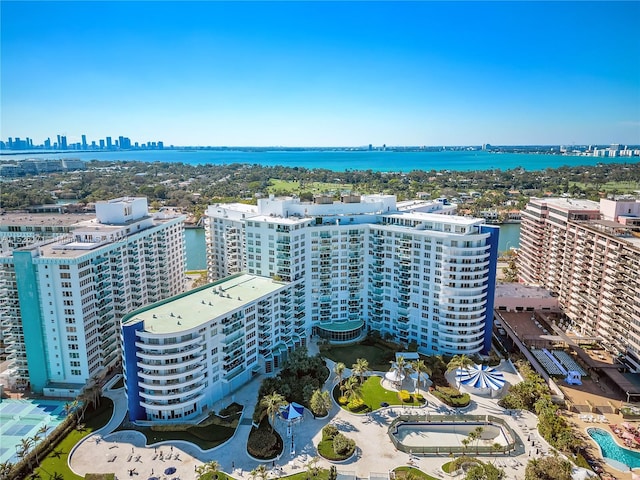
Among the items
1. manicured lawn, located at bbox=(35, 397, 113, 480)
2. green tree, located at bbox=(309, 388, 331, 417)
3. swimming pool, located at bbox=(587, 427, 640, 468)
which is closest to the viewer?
manicured lawn, located at bbox=(35, 397, 113, 480)

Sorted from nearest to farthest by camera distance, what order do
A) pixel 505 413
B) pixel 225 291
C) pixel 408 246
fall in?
pixel 505 413 → pixel 225 291 → pixel 408 246

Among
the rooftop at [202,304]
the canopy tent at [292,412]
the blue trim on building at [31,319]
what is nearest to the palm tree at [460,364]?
the canopy tent at [292,412]

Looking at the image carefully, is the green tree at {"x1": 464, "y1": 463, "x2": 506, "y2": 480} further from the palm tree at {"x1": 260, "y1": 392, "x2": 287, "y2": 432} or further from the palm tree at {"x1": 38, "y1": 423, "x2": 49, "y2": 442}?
the palm tree at {"x1": 38, "y1": 423, "x2": 49, "y2": 442}

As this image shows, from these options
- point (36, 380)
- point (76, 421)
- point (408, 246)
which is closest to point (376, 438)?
point (408, 246)

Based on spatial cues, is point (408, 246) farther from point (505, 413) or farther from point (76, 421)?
point (76, 421)

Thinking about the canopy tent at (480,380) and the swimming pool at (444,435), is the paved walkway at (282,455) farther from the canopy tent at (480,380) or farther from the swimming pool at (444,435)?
the canopy tent at (480,380)

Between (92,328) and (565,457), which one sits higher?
(92,328)

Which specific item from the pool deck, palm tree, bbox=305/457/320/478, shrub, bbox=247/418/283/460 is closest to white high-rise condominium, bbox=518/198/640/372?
the pool deck
